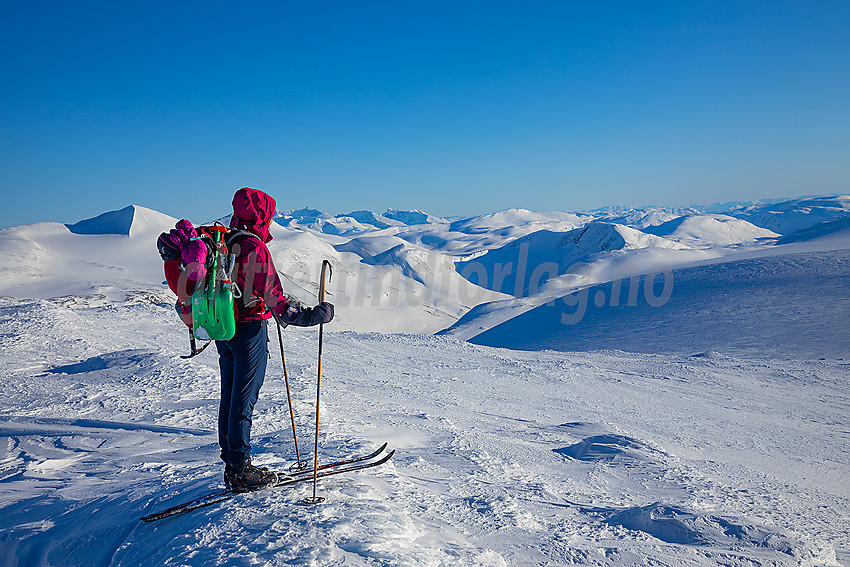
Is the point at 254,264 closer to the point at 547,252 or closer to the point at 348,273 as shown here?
the point at 348,273

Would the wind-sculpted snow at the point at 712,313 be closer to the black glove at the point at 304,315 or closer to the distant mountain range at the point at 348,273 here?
the distant mountain range at the point at 348,273

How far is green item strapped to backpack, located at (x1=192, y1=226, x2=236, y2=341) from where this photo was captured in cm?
308

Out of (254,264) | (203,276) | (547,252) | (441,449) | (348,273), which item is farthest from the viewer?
(547,252)

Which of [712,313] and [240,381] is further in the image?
[712,313]

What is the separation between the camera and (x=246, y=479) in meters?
3.42

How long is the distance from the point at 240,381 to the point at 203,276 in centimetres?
81

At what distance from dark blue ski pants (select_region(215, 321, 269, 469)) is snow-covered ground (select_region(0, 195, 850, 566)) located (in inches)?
15.9

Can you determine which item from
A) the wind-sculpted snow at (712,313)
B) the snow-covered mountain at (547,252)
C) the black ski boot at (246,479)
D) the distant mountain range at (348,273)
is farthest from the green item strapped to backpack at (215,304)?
the snow-covered mountain at (547,252)

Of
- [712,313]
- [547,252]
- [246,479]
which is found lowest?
[547,252]

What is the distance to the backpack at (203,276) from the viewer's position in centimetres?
306

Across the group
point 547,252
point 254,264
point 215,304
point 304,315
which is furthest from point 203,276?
point 547,252

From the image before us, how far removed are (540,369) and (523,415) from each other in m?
4.09

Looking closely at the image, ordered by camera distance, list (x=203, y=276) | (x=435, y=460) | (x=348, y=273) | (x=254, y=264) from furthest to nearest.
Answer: (x=348, y=273) → (x=435, y=460) → (x=254, y=264) → (x=203, y=276)

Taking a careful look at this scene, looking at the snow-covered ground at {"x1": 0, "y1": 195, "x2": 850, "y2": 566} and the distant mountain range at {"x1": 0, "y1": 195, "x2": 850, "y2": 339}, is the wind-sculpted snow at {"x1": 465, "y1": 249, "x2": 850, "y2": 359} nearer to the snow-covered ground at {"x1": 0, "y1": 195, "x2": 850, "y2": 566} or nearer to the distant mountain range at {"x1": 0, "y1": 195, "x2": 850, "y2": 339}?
the snow-covered ground at {"x1": 0, "y1": 195, "x2": 850, "y2": 566}
